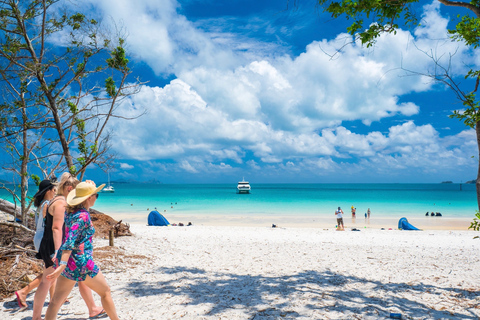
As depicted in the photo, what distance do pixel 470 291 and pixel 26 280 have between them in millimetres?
7604

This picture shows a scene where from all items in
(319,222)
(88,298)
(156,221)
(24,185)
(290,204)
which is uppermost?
(24,185)

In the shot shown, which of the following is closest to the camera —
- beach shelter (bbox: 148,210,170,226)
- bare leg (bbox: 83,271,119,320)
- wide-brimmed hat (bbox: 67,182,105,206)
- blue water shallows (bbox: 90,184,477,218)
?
wide-brimmed hat (bbox: 67,182,105,206)

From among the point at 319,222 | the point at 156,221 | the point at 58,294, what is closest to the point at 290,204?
the point at 319,222

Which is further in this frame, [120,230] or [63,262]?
[120,230]

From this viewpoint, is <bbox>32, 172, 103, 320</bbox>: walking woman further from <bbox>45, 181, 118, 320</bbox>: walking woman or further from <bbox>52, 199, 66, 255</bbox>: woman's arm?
<bbox>45, 181, 118, 320</bbox>: walking woman


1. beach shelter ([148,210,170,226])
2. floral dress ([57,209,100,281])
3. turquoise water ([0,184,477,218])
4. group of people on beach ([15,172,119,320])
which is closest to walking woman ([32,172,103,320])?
group of people on beach ([15,172,119,320])

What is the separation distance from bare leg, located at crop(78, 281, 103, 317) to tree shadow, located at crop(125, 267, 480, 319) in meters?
0.96

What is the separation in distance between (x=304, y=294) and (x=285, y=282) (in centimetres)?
74

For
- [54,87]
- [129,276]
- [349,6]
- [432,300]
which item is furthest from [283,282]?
[54,87]

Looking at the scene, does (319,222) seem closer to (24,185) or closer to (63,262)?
(24,185)

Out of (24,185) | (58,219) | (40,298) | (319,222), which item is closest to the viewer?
(58,219)

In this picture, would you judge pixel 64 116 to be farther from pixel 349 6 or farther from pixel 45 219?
pixel 349 6

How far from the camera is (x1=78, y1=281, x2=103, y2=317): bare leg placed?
3.69 meters

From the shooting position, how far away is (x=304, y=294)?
4.68m
